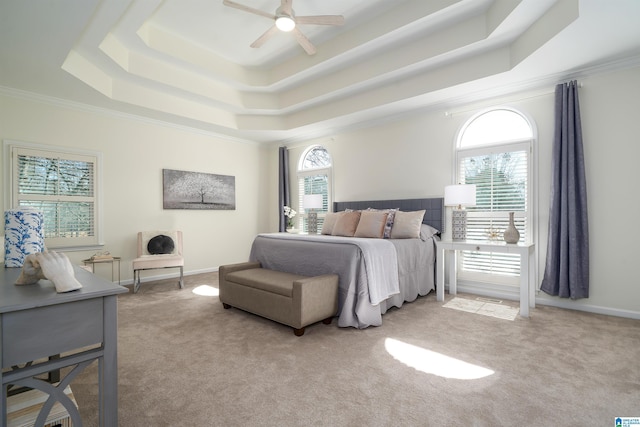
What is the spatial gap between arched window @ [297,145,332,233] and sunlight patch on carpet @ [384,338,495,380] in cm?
355

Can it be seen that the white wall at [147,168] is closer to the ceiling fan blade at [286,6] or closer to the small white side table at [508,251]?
the ceiling fan blade at [286,6]

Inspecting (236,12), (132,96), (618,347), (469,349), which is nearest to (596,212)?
(618,347)

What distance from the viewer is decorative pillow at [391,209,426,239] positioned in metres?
3.92

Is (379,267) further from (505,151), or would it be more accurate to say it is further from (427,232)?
(505,151)

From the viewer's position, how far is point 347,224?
4.36 m

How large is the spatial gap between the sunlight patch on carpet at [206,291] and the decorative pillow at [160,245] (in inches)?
32.8

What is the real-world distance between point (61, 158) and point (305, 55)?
11.9 ft

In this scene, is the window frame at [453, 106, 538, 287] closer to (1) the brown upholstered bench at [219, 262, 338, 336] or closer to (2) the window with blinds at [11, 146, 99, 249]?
(1) the brown upholstered bench at [219, 262, 338, 336]

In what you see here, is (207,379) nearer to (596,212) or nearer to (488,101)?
(596,212)

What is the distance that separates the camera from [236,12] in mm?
3412

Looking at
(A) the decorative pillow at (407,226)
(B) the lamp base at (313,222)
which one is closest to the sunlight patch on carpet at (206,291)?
(B) the lamp base at (313,222)

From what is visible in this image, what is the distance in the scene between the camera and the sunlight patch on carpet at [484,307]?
10.7 ft

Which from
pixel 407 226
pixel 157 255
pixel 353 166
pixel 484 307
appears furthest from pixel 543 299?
pixel 157 255

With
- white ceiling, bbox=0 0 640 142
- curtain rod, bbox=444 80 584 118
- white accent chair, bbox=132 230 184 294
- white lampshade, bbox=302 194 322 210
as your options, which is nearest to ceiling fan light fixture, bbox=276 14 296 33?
white ceiling, bbox=0 0 640 142
